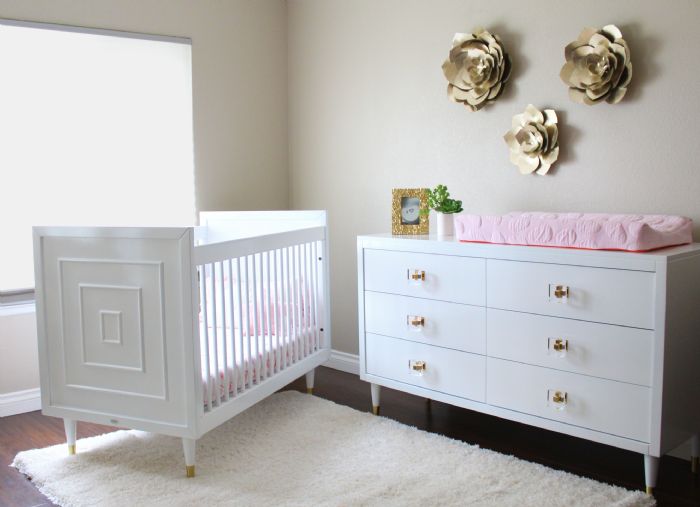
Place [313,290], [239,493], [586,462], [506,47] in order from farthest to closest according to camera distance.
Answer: [313,290], [506,47], [586,462], [239,493]

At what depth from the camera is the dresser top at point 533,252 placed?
6.45ft

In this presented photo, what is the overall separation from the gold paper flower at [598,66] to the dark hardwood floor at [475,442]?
4.06 ft

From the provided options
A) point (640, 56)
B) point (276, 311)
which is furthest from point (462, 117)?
point (276, 311)

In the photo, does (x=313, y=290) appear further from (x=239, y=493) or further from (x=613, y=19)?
(x=613, y=19)

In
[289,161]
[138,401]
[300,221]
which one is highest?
[289,161]

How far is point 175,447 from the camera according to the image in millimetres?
2461

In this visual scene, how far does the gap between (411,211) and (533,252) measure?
0.69 metres

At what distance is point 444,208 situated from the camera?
2.68 m

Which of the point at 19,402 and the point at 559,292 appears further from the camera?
the point at 19,402

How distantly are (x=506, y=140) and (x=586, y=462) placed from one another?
122cm

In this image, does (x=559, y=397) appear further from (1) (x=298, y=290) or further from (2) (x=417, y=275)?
(1) (x=298, y=290)

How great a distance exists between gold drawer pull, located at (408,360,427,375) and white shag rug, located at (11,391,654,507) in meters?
0.23

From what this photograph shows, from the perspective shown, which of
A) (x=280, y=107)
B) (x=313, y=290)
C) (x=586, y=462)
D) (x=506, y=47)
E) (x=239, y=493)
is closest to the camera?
(x=239, y=493)

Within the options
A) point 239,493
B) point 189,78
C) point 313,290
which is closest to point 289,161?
point 189,78
